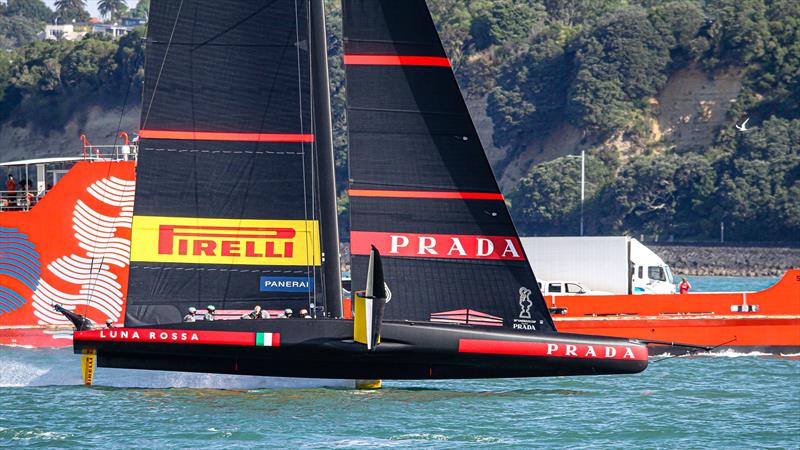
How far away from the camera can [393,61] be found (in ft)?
66.4

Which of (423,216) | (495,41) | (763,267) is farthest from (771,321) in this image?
(495,41)

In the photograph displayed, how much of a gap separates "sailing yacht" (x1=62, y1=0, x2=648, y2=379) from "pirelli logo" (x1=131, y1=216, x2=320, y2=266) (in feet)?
0.07

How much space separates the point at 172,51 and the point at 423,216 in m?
4.27

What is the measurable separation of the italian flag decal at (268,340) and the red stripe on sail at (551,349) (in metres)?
2.47

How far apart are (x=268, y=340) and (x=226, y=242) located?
185 centimetres

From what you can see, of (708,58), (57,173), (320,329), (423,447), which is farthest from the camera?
(708,58)

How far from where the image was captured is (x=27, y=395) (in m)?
22.4

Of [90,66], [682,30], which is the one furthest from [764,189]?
[90,66]

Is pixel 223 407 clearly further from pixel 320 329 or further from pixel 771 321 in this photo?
pixel 771 321

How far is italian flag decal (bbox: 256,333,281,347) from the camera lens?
19.4m

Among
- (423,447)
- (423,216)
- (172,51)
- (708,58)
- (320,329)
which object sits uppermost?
(708,58)

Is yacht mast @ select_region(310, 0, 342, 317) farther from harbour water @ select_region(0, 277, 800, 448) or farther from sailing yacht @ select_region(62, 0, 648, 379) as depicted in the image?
harbour water @ select_region(0, 277, 800, 448)

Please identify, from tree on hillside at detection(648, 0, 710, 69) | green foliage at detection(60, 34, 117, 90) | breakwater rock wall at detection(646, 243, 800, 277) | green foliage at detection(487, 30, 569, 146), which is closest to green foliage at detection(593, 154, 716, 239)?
breakwater rock wall at detection(646, 243, 800, 277)

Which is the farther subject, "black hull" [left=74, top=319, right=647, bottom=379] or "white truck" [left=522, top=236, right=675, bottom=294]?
"white truck" [left=522, top=236, right=675, bottom=294]
